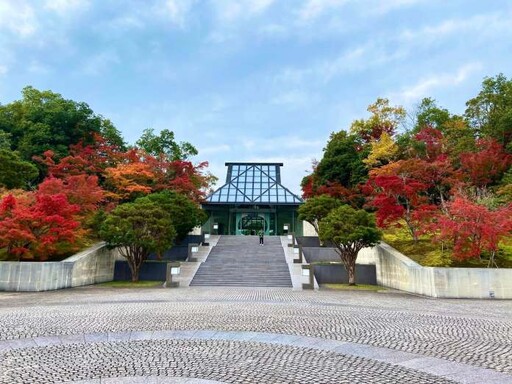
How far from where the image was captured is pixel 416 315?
335 inches

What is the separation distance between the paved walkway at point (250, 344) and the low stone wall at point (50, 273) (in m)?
4.53

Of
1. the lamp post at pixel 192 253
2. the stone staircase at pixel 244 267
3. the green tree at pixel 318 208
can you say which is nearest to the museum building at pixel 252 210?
the stone staircase at pixel 244 267

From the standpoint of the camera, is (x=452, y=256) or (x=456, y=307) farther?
(x=452, y=256)

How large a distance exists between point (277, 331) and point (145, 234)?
10.9 metres

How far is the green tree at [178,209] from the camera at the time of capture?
2042 centimetres

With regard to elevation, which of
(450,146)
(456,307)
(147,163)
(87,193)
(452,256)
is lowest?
(456,307)

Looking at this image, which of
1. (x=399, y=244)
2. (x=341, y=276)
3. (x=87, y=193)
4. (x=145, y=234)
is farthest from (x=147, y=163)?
(x=399, y=244)

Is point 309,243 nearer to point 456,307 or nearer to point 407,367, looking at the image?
point 456,307

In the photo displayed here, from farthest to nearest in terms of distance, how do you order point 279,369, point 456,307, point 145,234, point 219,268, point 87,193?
point 219,268 → point 87,193 → point 145,234 → point 456,307 → point 279,369

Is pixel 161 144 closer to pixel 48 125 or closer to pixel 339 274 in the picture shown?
pixel 48 125

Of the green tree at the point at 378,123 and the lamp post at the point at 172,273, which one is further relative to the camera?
the green tree at the point at 378,123

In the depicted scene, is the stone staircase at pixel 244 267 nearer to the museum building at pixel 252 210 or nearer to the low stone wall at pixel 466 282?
the low stone wall at pixel 466 282

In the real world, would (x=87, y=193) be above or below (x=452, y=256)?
above

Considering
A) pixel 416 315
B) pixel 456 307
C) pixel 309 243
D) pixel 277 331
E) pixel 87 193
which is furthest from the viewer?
pixel 309 243
